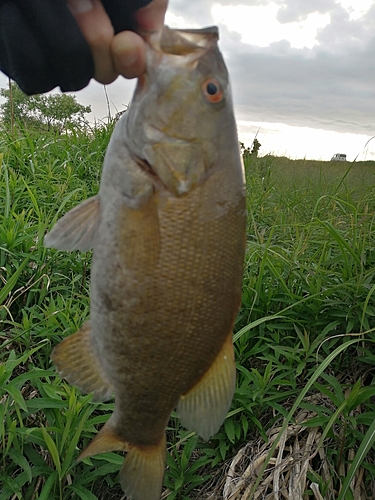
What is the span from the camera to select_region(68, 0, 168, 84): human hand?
4.56 feet

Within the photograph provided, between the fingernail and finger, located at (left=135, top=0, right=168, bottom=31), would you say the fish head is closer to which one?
finger, located at (left=135, top=0, right=168, bottom=31)

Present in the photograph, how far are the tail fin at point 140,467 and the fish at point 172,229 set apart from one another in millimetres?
229

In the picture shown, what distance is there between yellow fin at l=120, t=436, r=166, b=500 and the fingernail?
1430mm

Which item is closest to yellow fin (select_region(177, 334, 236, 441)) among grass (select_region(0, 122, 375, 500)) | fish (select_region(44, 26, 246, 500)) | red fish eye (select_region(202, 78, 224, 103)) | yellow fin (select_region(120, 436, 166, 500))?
fish (select_region(44, 26, 246, 500))

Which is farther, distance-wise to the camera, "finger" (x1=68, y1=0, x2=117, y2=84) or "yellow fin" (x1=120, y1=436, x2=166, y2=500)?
"yellow fin" (x1=120, y1=436, x2=166, y2=500)

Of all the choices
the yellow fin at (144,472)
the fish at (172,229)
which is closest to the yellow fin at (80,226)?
the fish at (172,229)

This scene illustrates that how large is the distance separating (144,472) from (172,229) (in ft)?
2.82

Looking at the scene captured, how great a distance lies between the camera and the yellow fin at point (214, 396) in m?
1.52

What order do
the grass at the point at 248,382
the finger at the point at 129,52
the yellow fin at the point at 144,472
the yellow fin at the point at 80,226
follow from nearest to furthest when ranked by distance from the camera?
the finger at the point at 129,52, the yellow fin at the point at 80,226, the yellow fin at the point at 144,472, the grass at the point at 248,382

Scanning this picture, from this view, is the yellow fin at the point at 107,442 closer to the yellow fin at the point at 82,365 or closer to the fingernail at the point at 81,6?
the yellow fin at the point at 82,365

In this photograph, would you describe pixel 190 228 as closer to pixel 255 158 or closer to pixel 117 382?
pixel 117 382

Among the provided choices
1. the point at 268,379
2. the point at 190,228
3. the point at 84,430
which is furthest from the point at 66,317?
the point at 190,228

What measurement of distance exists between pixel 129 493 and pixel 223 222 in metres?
1.00

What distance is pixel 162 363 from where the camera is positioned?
149 centimetres
